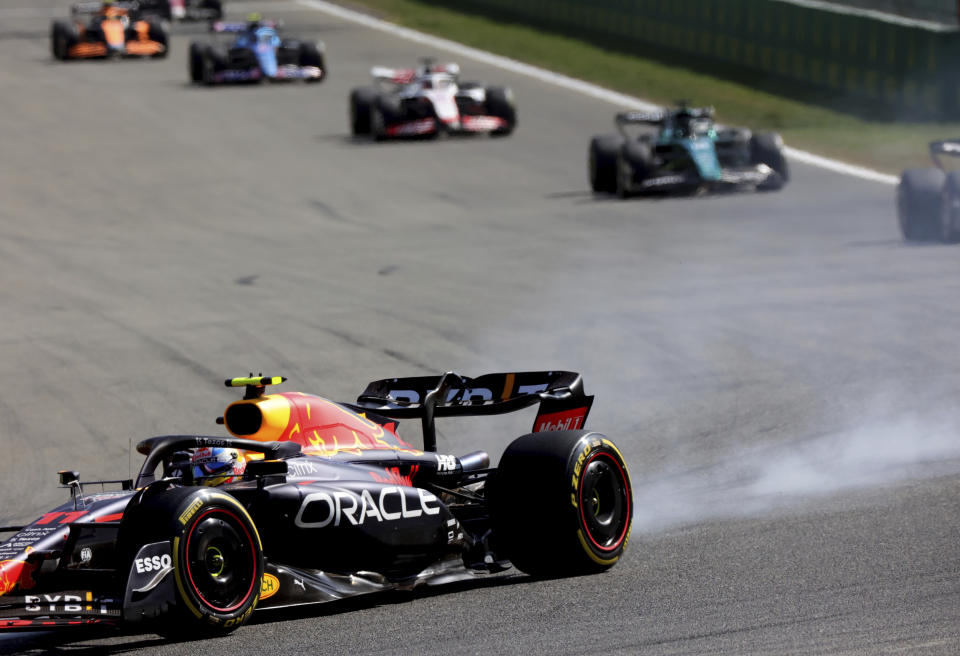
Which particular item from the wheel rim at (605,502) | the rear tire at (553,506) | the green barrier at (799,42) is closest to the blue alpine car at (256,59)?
the green barrier at (799,42)

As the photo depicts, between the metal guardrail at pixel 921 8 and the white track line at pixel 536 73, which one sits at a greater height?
the metal guardrail at pixel 921 8

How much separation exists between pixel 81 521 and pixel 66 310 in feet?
38.2

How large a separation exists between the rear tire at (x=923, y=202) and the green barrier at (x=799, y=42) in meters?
10.6

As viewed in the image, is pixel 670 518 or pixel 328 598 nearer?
pixel 328 598

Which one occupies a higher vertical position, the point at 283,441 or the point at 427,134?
the point at 283,441

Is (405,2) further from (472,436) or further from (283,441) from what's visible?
(283,441)

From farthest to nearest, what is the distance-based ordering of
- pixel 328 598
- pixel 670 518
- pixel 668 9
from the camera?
pixel 668 9, pixel 670 518, pixel 328 598

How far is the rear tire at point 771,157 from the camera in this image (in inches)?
1045

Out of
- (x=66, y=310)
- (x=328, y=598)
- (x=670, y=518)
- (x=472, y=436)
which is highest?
(x=328, y=598)

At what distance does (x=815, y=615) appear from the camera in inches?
287

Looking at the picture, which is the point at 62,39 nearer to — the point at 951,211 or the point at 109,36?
the point at 109,36

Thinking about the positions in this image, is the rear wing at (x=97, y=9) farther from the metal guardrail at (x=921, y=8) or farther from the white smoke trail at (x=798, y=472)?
the white smoke trail at (x=798, y=472)

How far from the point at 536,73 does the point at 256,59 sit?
657cm

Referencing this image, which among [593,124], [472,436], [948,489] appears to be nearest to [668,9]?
[593,124]
